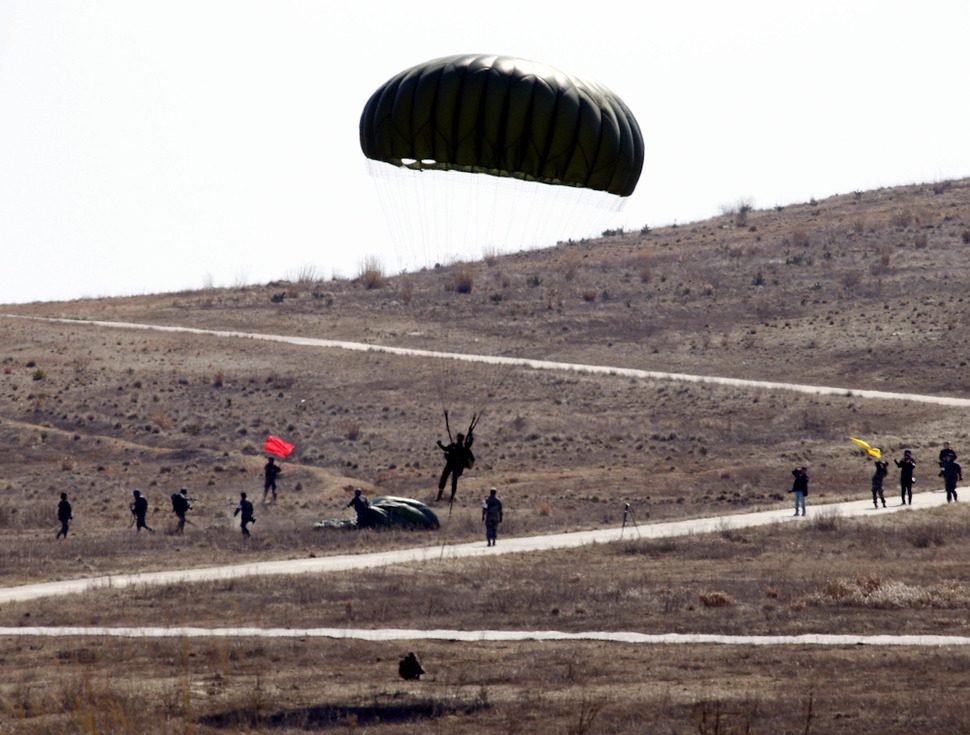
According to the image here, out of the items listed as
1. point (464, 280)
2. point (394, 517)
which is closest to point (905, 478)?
point (394, 517)

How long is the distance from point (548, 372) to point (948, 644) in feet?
144

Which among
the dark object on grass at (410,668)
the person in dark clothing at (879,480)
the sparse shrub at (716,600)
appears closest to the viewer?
the dark object on grass at (410,668)

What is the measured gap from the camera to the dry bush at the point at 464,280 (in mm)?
78938

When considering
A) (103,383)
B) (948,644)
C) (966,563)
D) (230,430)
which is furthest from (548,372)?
(948,644)

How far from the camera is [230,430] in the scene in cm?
5281

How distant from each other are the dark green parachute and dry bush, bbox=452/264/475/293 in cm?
5944

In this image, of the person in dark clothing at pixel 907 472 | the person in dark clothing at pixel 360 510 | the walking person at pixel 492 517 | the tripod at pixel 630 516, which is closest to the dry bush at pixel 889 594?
the tripod at pixel 630 516

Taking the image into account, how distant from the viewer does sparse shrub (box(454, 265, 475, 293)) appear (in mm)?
78938

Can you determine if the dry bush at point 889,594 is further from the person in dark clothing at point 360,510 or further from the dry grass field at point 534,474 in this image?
the person in dark clothing at point 360,510

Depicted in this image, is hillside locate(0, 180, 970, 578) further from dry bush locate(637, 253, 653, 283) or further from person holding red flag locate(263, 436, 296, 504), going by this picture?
person holding red flag locate(263, 436, 296, 504)

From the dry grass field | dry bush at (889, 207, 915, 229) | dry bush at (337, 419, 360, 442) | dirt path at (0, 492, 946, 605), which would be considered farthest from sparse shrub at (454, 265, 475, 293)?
dirt path at (0, 492, 946, 605)

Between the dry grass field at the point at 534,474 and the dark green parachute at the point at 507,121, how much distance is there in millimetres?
7774

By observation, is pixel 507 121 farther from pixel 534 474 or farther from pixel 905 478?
pixel 534 474

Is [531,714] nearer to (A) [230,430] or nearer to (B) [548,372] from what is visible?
(A) [230,430]
